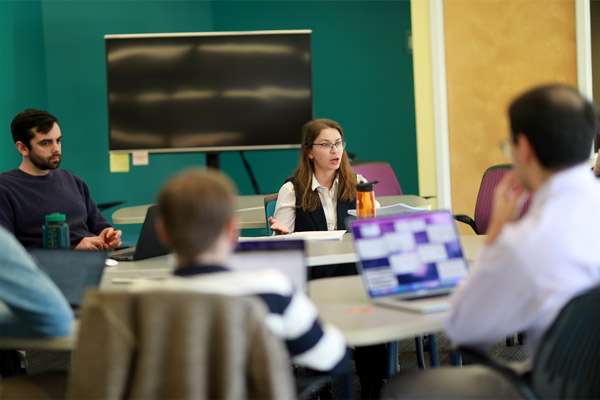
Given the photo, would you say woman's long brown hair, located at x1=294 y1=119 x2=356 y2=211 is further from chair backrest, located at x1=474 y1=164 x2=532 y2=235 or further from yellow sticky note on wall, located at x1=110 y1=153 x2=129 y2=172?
yellow sticky note on wall, located at x1=110 y1=153 x2=129 y2=172

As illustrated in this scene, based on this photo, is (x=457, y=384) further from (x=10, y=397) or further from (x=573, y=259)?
(x=10, y=397)

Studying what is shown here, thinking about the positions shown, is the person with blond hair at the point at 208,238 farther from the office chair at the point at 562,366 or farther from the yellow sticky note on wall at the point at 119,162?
the yellow sticky note on wall at the point at 119,162

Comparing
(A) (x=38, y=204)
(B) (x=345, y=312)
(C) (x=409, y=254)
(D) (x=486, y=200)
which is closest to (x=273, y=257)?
(B) (x=345, y=312)

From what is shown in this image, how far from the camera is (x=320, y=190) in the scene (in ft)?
12.5

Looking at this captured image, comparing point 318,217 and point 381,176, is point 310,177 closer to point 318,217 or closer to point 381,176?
point 318,217

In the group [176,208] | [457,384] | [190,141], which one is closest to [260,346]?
[176,208]

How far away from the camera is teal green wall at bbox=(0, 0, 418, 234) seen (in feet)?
21.2

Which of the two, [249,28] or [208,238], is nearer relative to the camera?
[208,238]

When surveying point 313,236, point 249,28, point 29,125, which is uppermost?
point 249,28

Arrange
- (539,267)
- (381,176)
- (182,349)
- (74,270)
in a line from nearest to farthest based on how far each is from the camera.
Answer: (182,349) → (539,267) → (74,270) → (381,176)

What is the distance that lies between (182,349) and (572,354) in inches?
34.4

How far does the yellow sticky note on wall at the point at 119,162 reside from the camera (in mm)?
6179

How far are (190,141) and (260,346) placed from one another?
483cm

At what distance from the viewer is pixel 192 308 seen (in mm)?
1442
